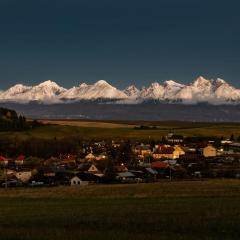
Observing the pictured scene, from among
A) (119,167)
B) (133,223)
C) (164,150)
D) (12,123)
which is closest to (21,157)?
(119,167)

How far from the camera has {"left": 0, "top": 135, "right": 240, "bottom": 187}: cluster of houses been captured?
7769 centimetres

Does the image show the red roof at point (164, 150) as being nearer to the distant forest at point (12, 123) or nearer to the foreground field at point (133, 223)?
the distant forest at point (12, 123)

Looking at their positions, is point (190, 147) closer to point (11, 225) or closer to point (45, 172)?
point (45, 172)

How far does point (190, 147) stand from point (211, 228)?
12408 centimetres

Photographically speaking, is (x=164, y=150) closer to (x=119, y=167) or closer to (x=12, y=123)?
(x=119, y=167)

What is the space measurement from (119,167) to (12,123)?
71.1 m

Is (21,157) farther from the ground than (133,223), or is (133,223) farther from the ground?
(133,223)

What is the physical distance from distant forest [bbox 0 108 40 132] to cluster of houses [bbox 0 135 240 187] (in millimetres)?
26978

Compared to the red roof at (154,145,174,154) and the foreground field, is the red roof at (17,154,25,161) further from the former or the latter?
the foreground field

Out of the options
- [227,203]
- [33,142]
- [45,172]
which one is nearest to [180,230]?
[227,203]

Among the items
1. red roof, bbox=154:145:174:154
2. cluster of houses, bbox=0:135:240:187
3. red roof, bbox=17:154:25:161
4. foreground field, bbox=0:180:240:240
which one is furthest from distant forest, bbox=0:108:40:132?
foreground field, bbox=0:180:240:240

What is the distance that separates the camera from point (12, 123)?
15825 cm

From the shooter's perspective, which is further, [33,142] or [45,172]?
[33,142]

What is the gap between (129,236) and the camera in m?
17.0
